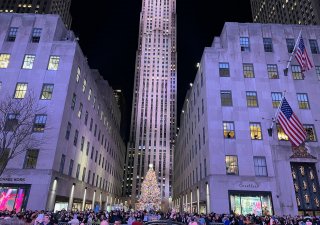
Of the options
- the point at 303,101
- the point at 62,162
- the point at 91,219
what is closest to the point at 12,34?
the point at 62,162

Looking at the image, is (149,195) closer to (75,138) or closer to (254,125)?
(75,138)

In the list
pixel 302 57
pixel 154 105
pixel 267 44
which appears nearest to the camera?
pixel 302 57

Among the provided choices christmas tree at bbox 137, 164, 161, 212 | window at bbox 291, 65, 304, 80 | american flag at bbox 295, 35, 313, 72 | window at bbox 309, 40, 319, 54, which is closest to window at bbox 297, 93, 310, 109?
window at bbox 291, 65, 304, 80

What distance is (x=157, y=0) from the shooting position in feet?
609

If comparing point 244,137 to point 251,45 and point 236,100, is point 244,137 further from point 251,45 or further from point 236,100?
point 251,45

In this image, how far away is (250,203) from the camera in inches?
1187

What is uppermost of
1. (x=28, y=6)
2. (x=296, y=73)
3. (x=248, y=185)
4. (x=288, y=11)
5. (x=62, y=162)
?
(x=28, y=6)

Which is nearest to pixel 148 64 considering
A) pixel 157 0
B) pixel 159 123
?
pixel 159 123

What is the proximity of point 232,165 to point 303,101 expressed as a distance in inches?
570

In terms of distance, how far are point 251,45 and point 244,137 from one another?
14886 mm

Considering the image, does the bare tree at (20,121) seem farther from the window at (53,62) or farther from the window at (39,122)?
the window at (53,62)

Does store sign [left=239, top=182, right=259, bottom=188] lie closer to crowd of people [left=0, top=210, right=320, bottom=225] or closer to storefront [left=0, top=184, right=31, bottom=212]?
crowd of people [left=0, top=210, right=320, bottom=225]

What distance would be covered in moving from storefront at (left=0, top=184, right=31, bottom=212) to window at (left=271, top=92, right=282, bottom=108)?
33102 millimetres

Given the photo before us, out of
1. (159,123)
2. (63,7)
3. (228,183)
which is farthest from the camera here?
(159,123)
